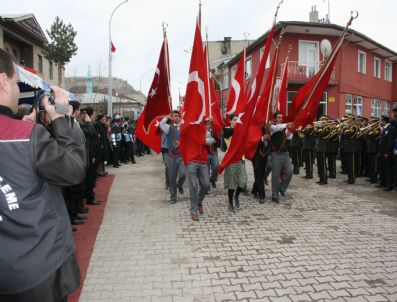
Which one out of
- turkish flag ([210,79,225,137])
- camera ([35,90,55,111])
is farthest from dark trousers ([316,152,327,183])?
camera ([35,90,55,111])

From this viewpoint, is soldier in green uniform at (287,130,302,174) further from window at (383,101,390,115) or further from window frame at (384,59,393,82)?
window frame at (384,59,393,82)

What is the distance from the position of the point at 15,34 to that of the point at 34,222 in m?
22.0

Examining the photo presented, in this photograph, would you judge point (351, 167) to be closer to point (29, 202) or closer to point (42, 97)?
point (42, 97)

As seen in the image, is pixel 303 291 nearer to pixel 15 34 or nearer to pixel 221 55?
pixel 15 34

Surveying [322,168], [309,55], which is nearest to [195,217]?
[322,168]

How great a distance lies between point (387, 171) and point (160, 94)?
258 inches

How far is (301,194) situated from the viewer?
356 inches

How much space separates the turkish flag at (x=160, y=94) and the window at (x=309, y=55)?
735 inches

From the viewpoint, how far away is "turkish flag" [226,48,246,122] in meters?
10.3

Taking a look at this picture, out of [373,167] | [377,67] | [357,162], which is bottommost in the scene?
[373,167]

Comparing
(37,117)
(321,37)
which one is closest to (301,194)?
(37,117)

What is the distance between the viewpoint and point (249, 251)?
16.4 feet

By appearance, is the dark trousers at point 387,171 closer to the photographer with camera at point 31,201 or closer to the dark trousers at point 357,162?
the dark trousers at point 357,162

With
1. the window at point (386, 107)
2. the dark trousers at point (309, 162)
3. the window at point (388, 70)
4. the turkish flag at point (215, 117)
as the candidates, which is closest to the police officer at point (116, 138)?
the turkish flag at point (215, 117)
